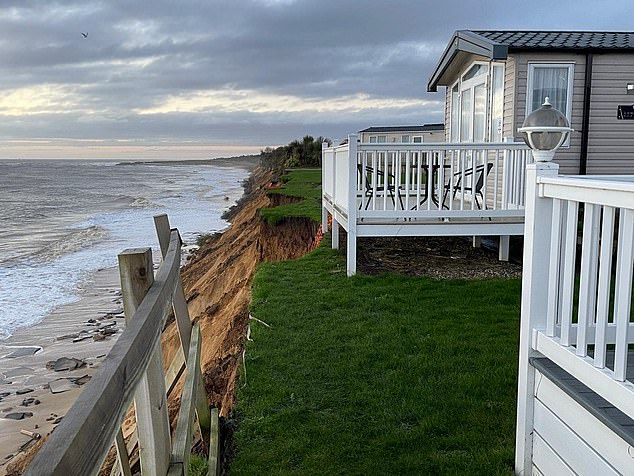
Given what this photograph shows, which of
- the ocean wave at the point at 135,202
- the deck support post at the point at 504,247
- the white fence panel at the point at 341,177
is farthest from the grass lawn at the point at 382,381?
the ocean wave at the point at 135,202

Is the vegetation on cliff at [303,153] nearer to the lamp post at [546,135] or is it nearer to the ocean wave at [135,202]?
the ocean wave at [135,202]

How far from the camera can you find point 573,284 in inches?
111

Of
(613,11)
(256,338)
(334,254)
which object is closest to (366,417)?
(256,338)

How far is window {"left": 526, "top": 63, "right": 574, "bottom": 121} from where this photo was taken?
1016cm

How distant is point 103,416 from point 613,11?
25.0 metres

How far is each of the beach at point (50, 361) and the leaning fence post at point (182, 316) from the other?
4198mm

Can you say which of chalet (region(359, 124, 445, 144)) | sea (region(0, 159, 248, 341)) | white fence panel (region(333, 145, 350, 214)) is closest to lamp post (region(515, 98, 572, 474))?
white fence panel (region(333, 145, 350, 214))

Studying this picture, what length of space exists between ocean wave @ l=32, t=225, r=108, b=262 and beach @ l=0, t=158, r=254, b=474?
20.3ft

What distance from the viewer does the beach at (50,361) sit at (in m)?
8.30

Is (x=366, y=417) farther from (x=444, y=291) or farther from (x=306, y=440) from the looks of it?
(x=444, y=291)

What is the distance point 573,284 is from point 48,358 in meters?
10.2

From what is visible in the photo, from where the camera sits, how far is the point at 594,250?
8.59 ft

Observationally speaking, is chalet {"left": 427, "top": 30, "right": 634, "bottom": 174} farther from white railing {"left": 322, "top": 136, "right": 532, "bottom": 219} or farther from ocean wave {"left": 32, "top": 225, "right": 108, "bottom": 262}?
ocean wave {"left": 32, "top": 225, "right": 108, "bottom": 262}

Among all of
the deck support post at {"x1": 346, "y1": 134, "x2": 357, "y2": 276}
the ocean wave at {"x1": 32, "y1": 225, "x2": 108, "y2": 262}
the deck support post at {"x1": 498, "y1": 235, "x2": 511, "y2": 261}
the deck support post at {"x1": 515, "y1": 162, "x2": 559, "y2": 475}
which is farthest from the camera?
the ocean wave at {"x1": 32, "y1": 225, "x2": 108, "y2": 262}
